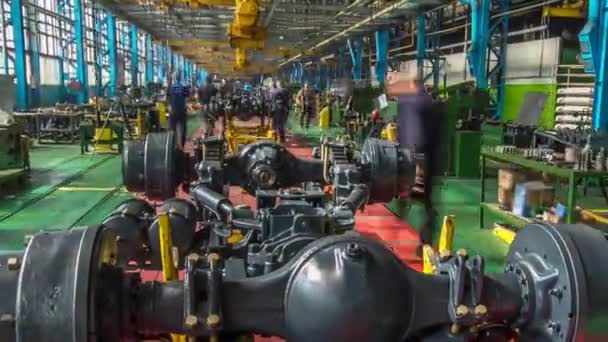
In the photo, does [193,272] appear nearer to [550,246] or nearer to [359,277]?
[359,277]

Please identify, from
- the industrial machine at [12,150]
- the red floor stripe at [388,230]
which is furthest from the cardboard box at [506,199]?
the industrial machine at [12,150]

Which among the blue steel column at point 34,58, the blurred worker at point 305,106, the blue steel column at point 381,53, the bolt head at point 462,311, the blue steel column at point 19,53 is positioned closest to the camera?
the bolt head at point 462,311

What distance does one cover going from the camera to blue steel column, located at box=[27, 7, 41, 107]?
17094mm

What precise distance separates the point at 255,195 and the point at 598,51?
695 cm

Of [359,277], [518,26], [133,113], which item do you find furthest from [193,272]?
[518,26]

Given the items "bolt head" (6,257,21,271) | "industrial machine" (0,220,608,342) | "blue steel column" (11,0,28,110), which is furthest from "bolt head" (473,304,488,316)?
"blue steel column" (11,0,28,110)

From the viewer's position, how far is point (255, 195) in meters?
2.84

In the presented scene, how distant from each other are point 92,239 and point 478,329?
Result: 0.95 meters

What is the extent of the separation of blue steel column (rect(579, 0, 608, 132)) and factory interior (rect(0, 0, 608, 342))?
2cm

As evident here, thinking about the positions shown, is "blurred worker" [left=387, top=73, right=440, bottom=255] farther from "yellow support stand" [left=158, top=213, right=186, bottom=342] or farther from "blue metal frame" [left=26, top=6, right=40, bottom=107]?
"blue metal frame" [left=26, top=6, right=40, bottom=107]

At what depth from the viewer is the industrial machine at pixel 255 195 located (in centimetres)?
191

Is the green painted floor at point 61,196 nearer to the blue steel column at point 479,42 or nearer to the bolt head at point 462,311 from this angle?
the bolt head at point 462,311

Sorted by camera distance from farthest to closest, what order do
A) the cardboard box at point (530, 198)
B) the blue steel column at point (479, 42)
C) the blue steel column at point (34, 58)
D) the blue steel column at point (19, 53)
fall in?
the blue steel column at point (34, 58) < the blue steel column at point (19, 53) < the blue steel column at point (479, 42) < the cardboard box at point (530, 198)

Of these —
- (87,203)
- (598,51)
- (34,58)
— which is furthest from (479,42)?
(34,58)
